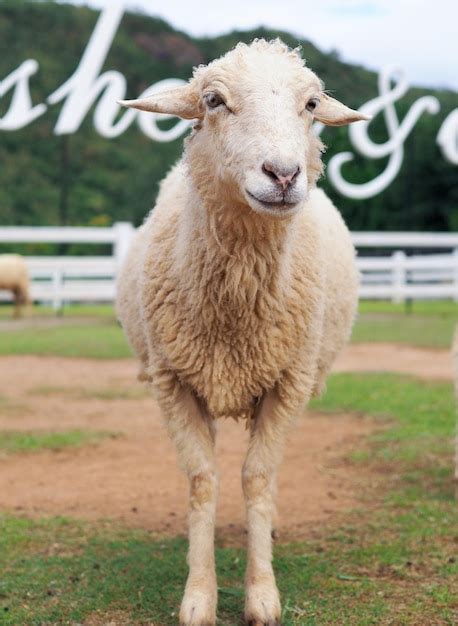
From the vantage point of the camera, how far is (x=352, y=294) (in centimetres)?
521

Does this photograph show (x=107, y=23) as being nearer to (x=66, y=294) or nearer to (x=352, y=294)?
(x=66, y=294)

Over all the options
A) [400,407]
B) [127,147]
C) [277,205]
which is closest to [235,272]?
[277,205]

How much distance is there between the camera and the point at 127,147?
62.2 metres

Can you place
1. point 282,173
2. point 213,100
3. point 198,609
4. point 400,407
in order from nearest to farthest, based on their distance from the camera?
point 282,173 < point 198,609 < point 213,100 < point 400,407

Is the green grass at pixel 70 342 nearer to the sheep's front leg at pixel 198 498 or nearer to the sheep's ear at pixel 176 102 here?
the sheep's front leg at pixel 198 498

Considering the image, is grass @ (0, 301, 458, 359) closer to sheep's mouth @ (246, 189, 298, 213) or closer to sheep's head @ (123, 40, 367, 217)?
sheep's head @ (123, 40, 367, 217)

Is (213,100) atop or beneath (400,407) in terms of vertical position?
atop

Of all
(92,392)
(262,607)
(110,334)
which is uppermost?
(262,607)

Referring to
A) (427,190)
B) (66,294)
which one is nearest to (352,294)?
(66,294)

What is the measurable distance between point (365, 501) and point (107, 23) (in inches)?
717

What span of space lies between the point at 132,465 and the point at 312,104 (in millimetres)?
3392

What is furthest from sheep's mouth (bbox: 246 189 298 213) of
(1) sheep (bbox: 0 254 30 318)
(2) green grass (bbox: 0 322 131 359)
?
(1) sheep (bbox: 0 254 30 318)

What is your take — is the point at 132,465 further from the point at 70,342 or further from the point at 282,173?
the point at 70,342

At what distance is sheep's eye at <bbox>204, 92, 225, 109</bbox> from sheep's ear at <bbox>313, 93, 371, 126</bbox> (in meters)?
0.42
